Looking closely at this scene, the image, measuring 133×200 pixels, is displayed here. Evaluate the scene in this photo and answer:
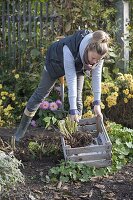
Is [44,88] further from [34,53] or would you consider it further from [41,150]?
[34,53]

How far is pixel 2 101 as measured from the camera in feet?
22.1

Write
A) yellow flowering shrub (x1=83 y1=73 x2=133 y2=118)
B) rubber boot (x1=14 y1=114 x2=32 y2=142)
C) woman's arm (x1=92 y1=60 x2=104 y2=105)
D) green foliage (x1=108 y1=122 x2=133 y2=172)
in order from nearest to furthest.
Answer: green foliage (x1=108 y1=122 x2=133 y2=172), woman's arm (x1=92 y1=60 x2=104 y2=105), rubber boot (x1=14 y1=114 x2=32 y2=142), yellow flowering shrub (x1=83 y1=73 x2=133 y2=118)

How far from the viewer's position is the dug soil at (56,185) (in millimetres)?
3986

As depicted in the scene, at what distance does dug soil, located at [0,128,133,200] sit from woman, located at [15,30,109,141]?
1.62 feet

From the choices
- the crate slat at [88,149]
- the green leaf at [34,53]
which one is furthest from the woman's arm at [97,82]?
the green leaf at [34,53]

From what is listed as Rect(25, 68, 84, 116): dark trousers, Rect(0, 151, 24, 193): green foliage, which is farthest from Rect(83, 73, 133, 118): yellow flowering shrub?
Rect(0, 151, 24, 193): green foliage

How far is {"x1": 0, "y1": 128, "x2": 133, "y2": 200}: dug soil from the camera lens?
13.1 ft

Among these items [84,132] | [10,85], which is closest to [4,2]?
[10,85]

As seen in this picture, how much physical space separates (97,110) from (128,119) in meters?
1.79

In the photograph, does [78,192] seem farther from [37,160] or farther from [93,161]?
[37,160]

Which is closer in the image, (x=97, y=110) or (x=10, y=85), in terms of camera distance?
(x=97, y=110)

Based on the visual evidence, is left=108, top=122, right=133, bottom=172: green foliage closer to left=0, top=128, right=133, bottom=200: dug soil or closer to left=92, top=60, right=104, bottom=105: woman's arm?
left=0, top=128, right=133, bottom=200: dug soil

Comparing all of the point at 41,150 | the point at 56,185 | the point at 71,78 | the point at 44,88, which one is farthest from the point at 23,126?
the point at 56,185

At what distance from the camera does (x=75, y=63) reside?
4.72m
